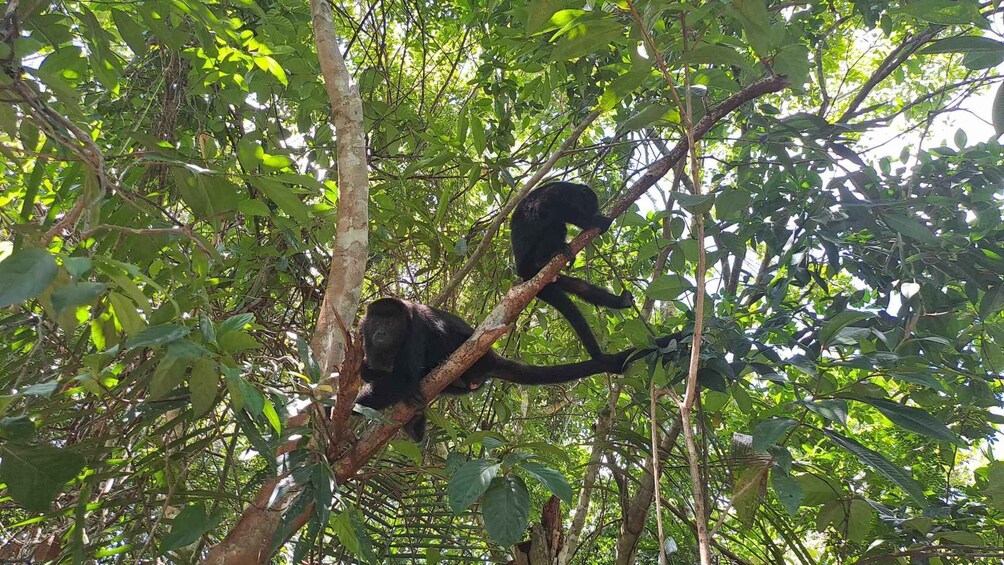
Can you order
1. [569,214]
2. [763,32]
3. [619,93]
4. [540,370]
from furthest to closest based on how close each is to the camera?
[569,214], [540,370], [619,93], [763,32]

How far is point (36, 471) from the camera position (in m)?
1.69

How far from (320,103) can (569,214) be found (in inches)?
78.5

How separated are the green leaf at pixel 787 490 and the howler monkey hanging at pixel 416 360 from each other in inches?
59.8

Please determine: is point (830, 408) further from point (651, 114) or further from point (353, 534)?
point (353, 534)

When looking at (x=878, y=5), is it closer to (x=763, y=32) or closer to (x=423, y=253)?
(x=763, y=32)

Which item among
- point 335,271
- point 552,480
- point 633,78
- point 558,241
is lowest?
point 552,480

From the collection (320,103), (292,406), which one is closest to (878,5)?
(320,103)

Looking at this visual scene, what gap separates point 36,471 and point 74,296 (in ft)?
2.51

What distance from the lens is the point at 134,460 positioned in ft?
8.63

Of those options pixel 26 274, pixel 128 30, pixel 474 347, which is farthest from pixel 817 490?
pixel 128 30

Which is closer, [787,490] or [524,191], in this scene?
[787,490]

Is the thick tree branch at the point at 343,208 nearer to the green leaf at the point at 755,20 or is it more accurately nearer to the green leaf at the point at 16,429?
the green leaf at the point at 16,429

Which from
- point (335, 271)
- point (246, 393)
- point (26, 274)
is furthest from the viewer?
point (335, 271)

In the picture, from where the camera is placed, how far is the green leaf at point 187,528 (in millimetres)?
2053
